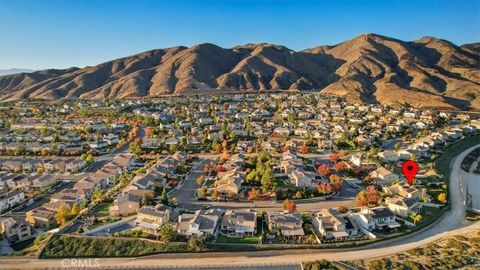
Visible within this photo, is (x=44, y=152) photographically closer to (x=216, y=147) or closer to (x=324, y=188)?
(x=216, y=147)

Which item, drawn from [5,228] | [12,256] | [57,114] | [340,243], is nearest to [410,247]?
[340,243]

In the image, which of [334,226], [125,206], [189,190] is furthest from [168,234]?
[334,226]

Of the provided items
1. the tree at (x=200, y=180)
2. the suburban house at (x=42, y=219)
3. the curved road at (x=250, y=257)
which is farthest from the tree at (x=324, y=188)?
the suburban house at (x=42, y=219)

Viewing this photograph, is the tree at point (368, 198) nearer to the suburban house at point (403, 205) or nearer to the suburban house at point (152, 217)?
the suburban house at point (403, 205)

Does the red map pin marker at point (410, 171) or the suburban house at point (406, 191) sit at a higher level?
the red map pin marker at point (410, 171)

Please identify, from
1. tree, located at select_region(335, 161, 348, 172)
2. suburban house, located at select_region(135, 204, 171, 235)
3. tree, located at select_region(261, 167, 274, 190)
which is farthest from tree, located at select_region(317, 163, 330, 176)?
suburban house, located at select_region(135, 204, 171, 235)

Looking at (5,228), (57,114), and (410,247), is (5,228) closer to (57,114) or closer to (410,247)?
(410,247)

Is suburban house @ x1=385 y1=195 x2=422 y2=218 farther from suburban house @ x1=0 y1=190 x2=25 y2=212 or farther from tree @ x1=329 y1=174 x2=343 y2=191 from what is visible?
suburban house @ x1=0 y1=190 x2=25 y2=212
